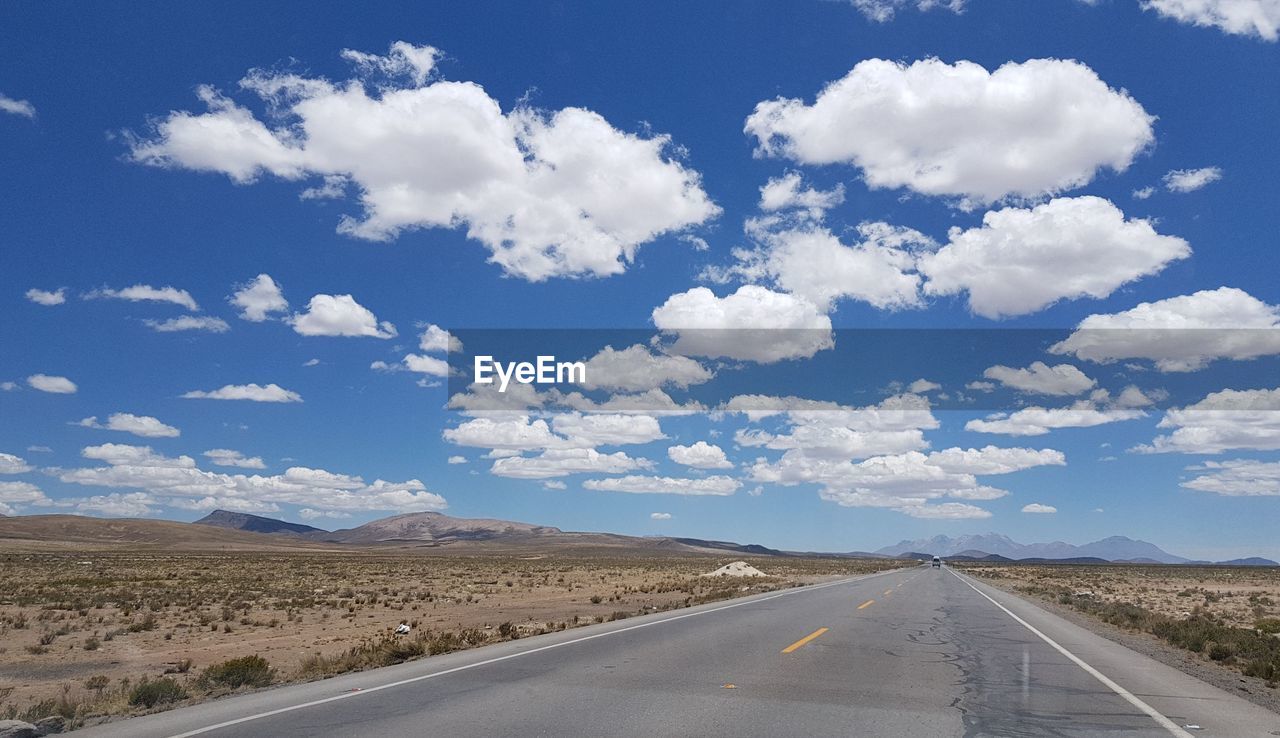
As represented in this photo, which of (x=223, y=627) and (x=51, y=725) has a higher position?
(x=51, y=725)

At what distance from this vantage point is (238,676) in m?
12.5

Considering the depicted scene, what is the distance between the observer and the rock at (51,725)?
894cm

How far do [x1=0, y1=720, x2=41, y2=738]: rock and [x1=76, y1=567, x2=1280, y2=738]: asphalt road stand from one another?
472 millimetres

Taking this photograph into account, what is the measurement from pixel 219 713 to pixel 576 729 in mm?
4360

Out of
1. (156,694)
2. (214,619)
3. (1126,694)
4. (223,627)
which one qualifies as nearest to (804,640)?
(1126,694)

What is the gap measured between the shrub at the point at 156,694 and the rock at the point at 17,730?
74.4 inches

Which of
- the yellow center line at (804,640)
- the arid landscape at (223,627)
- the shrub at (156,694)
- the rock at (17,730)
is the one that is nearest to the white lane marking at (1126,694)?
the yellow center line at (804,640)

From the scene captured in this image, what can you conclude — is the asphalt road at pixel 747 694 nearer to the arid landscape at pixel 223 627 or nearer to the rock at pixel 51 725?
the rock at pixel 51 725

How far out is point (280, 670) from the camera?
49.1 feet

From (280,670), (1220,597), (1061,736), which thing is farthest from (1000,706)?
(1220,597)

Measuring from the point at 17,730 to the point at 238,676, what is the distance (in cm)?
408

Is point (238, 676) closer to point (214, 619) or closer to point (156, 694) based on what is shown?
point (156, 694)

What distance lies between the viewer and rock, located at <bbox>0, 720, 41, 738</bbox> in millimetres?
8445

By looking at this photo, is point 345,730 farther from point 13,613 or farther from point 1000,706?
point 13,613
